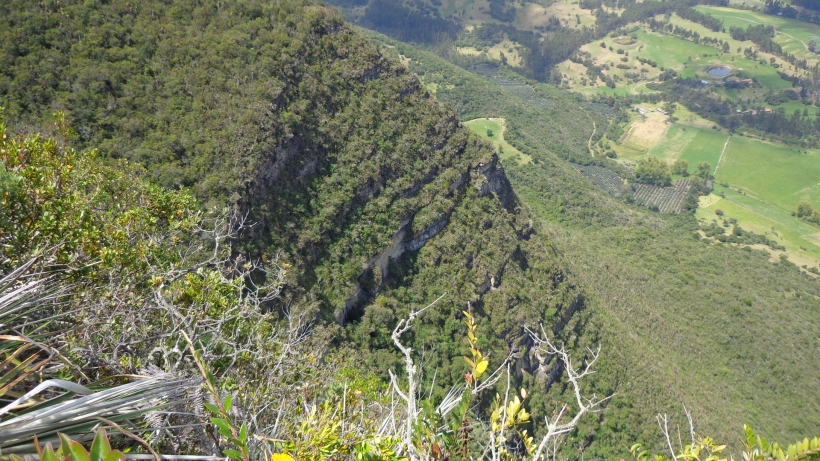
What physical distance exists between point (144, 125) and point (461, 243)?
23503 mm

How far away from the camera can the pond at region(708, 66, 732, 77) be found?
534ft

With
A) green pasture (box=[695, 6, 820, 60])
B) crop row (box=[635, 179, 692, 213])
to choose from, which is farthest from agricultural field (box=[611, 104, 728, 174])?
green pasture (box=[695, 6, 820, 60])

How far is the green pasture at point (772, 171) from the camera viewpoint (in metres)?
111

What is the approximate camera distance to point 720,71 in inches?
6467

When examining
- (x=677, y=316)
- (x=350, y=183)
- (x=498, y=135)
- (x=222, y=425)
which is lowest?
(x=677, y=316)

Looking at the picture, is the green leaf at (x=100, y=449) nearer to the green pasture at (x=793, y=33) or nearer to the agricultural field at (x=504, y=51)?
the agricultural field at (x=504, y=51)

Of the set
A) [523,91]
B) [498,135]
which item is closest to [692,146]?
[523,91]

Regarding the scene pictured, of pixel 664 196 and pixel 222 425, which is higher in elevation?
pixel 222 425

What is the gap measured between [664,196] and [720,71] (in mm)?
90721

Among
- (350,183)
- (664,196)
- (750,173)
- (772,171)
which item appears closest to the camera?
(350,183)

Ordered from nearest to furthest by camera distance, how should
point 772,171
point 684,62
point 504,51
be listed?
point 772,171 < point 684,62 < point 504,51

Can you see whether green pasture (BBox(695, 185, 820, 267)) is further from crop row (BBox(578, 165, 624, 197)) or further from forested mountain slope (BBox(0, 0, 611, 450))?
forested mountain slope (BBox(0, 0, 611, 450))

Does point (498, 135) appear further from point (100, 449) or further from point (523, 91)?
point (100, 449)

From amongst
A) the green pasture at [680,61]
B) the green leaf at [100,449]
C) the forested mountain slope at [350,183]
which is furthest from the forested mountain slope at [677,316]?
the green pasture at [680,61]
